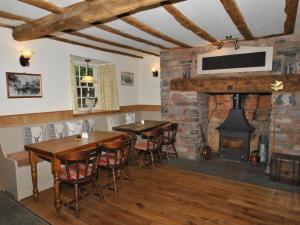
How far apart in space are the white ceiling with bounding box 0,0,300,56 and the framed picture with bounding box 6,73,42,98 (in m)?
0.87

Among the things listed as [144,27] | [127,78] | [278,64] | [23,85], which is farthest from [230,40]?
[23,85]

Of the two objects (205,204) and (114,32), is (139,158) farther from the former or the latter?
(114,32)

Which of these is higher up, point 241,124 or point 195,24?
point 195,24

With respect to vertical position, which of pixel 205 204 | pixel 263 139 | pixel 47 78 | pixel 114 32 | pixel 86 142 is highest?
pixel 114 32

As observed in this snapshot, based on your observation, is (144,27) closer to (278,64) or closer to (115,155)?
(115,155)

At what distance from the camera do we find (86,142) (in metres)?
3.11

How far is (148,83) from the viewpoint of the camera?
6.50 m

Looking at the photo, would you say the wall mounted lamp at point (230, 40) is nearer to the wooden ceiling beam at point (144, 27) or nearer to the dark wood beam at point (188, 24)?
the dark wood beam at point (188, 24)

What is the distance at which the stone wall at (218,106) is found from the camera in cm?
384

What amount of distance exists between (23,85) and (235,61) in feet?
13.4

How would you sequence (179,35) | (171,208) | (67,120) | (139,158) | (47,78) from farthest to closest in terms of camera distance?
(139,158) < (67,120) < (47,78) < (179,35) < (171,208)

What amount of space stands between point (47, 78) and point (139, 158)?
2.58 m

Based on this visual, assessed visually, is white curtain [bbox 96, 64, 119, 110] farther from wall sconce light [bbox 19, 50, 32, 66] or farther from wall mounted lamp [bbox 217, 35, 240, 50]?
wall mounted lamp [bbox 217, 35, 240, 50]

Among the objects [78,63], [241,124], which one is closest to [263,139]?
[241,124]
